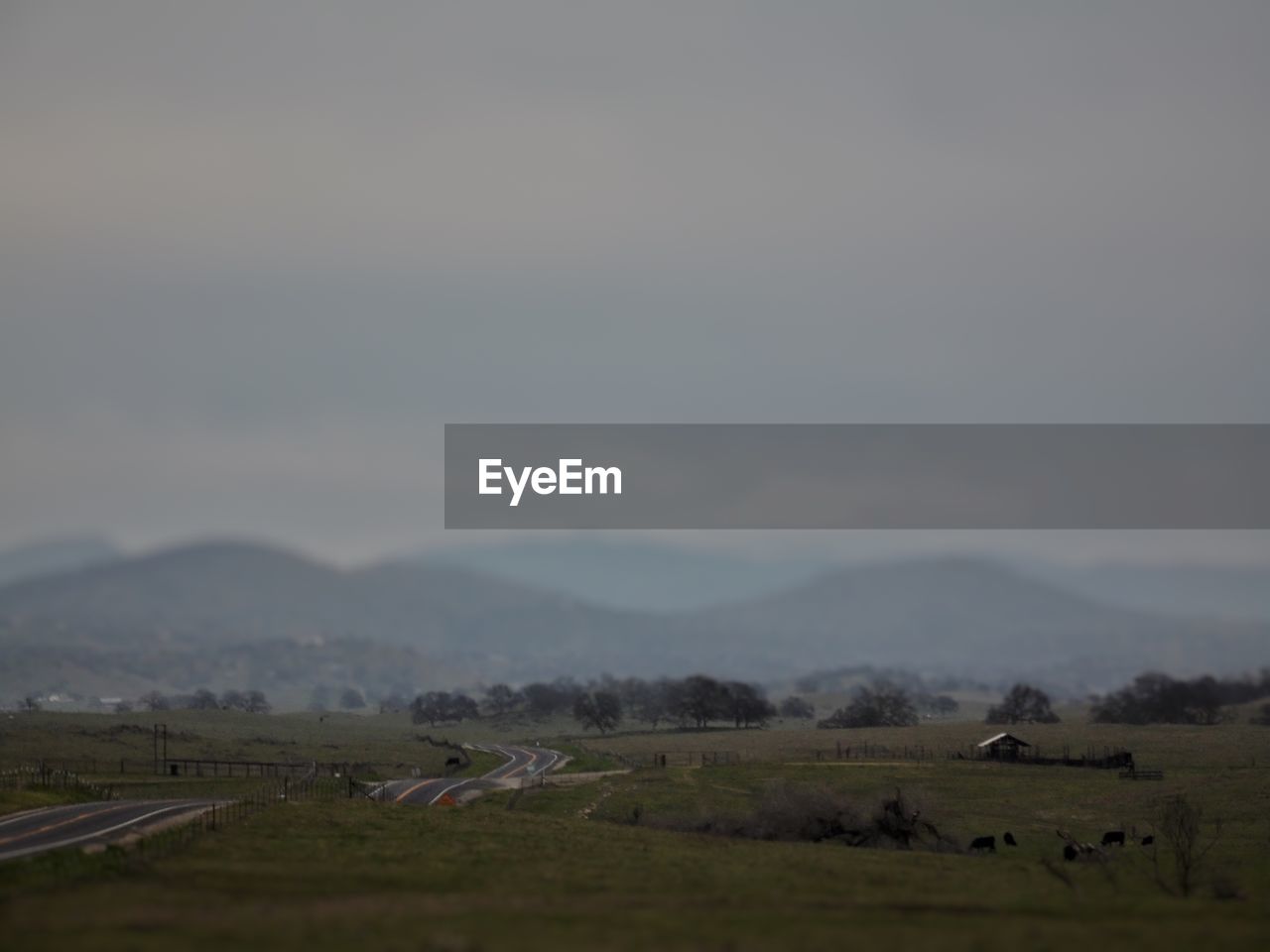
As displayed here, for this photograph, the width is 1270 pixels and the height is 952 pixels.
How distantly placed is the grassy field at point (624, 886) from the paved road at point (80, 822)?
4790 millimetres

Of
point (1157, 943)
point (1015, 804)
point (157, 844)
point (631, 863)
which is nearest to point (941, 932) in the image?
point (1157, 943)

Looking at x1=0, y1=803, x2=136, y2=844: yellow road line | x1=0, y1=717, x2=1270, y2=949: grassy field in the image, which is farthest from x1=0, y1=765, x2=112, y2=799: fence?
x1=0, y1=717, x2=1270, y2=949: grassy field

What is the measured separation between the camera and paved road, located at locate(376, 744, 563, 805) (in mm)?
90137

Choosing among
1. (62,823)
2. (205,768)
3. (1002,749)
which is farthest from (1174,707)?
(62,823)

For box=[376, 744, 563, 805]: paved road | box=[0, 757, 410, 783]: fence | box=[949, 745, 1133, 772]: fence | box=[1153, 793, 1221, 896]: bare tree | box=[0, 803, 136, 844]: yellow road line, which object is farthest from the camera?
box=[949, 745, 1133, 772]: fence

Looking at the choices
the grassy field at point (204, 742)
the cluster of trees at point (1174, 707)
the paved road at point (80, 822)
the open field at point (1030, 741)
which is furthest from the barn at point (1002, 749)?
the paved road at point (80, 822)

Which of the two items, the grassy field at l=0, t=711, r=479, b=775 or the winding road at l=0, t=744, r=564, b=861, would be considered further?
the grassy field at l=0, t=711, r=479, b=775

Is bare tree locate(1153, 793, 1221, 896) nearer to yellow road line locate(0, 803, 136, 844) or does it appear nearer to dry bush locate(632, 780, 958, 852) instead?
dry bush locate(632, 780, 958, 852)

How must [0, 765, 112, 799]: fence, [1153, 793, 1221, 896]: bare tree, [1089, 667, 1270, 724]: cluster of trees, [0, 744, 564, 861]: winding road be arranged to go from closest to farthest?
1. [1153, 793, 1221, 896]: bare tree
2. [0, 744, 564, 861]: winding road
3. [0, 765, 112, 799]: fence
4. [1089, 667, 1270, 724]: cluster of trees

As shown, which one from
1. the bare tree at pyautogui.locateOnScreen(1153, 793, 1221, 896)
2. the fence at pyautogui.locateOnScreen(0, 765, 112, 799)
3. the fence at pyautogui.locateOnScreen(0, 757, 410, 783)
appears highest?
the fence at pyautogui.locateOnScreen(0, 765, 112, 799)

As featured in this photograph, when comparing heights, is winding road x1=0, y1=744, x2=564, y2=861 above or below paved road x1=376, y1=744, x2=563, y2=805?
above

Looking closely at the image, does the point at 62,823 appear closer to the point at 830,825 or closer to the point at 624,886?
the point at 624,886

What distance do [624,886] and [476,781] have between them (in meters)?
60.9

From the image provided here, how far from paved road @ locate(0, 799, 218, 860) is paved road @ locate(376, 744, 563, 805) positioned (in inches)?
543
